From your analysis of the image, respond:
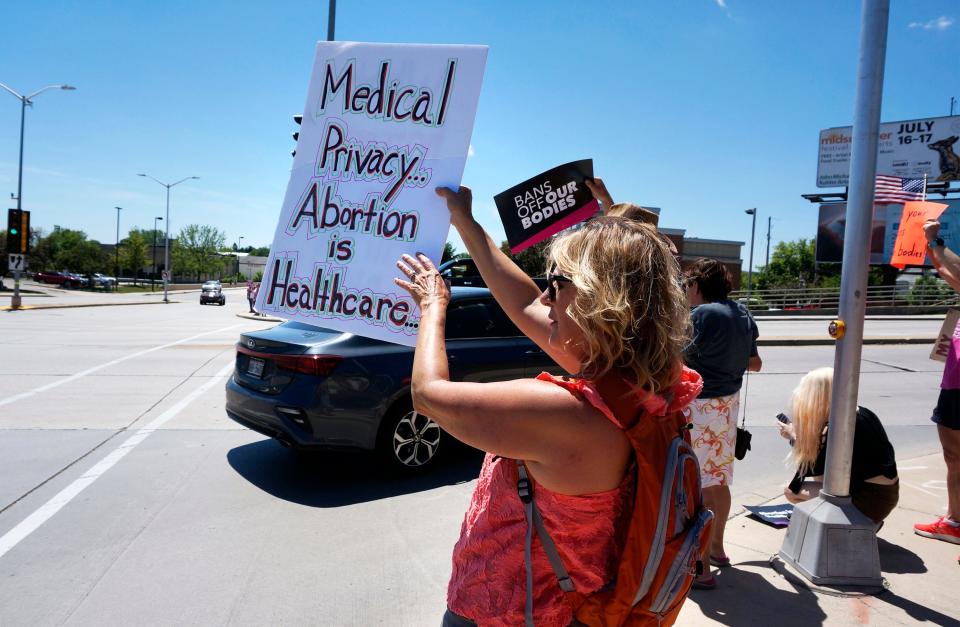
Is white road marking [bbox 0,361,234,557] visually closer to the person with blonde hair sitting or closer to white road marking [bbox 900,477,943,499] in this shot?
the person with blonde hair sitting

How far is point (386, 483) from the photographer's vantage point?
5.25m

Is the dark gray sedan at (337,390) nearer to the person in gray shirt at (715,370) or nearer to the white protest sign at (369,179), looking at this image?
the person in gray shirt at (715,370)

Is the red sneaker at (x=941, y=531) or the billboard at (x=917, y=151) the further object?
the billboard at (x=917, y=151)

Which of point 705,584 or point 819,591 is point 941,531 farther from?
point 705,584

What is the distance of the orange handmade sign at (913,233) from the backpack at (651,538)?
3.06m

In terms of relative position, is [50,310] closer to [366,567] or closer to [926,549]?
[366,567]

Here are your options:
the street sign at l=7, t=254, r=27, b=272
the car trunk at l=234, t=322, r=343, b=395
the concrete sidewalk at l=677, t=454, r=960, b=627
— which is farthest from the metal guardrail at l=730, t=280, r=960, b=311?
the street sign at l=7, t=254, r=27, b=272

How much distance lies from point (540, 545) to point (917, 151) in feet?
155

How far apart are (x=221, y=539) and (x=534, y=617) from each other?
330 centimetres

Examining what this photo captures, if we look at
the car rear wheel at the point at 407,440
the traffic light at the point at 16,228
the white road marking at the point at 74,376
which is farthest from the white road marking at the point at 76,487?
the traffic light at the point at 16,228

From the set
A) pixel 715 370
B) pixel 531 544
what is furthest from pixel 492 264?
pixel 715 370

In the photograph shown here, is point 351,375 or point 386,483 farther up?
point 351,375

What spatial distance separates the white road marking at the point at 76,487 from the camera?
405cm

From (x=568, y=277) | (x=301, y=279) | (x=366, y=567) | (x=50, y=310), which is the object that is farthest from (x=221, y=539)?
(x=50, y=310)
